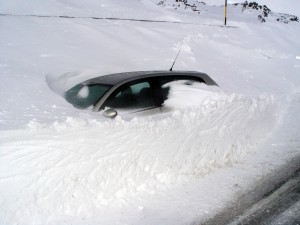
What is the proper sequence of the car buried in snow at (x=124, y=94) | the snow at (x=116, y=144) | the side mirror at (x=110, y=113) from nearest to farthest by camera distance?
the snow at (x=116, y=144) < the side mirror at (x=110, y=113) < the car buried in snow at (x=124, y=94)

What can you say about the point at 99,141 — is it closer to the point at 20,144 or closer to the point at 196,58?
the point at 20,144

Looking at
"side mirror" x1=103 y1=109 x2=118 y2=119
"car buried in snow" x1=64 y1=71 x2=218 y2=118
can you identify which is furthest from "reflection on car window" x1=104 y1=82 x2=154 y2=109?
"side mirror" x1=103 y1=109 x2=118 y2=119

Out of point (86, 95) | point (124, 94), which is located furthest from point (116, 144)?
point (86, 95)

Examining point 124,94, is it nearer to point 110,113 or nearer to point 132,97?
point 132,97

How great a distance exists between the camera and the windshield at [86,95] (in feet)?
17.9

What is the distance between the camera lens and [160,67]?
1086 centimetres

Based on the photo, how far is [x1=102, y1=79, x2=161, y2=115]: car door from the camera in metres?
5.39

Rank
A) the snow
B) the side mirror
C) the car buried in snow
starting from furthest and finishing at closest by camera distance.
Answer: the car buried in snow < the side mirror < the snow

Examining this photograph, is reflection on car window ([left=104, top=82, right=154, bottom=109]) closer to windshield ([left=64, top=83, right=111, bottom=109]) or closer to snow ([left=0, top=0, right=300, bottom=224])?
windshield ([left=64, top=83, right=111, bottom=109])

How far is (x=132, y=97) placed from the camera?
18.4 ft

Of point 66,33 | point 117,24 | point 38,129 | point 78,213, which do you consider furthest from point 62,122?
point 117,24

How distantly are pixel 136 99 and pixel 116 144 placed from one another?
1.01 m

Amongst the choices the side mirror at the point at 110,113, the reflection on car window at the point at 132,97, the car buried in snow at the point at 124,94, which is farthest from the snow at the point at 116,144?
the reflection on car window at the point at 132,97

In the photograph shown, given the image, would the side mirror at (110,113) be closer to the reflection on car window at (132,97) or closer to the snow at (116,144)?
the snow at (116,144)
